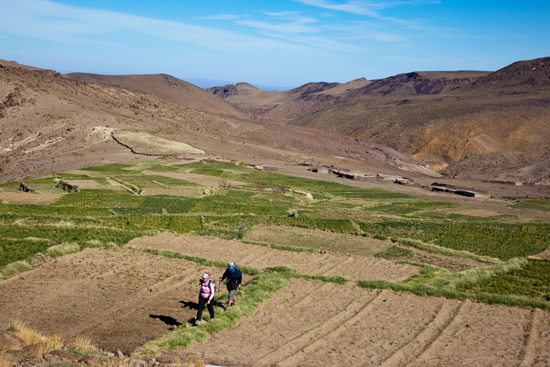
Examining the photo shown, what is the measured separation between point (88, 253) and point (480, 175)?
9682 cm

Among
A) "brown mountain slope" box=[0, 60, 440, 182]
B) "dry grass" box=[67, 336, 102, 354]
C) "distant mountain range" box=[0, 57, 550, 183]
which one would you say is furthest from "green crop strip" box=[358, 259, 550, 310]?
"distant mountain range" box=[0, 57, 550, 183]

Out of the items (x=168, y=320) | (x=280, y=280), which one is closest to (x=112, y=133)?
(x=280, y=280)

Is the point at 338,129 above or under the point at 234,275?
above

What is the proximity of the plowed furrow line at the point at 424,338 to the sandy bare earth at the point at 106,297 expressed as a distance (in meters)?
7.88

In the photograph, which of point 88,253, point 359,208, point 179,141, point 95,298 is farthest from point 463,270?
point 179,141

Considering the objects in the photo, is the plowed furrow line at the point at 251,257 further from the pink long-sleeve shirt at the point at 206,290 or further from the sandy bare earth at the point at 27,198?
the sandy bare earth at the point at 27,198

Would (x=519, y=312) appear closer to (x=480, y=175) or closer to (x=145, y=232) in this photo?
(x=145, y=232)

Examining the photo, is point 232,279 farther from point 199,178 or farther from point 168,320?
point 199,178

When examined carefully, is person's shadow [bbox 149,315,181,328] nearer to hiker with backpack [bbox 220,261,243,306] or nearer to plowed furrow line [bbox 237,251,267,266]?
hiker with backpack [bbox 220,261,243,306]

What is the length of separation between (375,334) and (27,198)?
1541 inches

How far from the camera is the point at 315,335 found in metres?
17.3

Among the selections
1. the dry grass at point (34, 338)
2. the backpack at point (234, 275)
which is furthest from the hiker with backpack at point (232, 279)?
the dry grass at point (34, 338)

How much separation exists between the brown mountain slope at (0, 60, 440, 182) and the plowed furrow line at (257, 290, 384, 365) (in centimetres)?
5854

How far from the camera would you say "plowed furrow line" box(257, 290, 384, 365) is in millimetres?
15461
